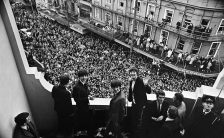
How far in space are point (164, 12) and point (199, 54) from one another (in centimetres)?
568

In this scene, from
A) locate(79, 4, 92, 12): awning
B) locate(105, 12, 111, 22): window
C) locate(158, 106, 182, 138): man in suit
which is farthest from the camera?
locate(79, 4, 92, 12): awning

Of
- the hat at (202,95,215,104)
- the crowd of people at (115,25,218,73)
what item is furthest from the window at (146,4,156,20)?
the hat at (202,95,215,104)

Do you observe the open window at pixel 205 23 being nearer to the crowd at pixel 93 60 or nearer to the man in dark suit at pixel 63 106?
the crowd at pixel 93 60

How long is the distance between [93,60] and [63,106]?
1671cm

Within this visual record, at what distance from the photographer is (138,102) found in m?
4.72

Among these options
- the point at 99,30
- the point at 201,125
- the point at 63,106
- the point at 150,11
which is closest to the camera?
the point at 63,106

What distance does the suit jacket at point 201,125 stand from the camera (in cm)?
441

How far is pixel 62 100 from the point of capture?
4.23 m

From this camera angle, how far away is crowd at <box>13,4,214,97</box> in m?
17.3

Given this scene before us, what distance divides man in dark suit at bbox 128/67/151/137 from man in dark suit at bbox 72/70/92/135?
106cm

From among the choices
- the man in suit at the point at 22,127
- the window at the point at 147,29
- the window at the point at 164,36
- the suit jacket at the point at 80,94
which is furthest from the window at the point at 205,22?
the man in suit at the point at 22,127

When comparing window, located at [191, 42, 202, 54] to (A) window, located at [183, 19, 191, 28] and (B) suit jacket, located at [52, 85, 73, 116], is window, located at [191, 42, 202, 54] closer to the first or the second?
(A) window, located at [183, 19, 191, 28]

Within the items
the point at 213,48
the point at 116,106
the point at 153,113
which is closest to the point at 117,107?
the point at 116,106

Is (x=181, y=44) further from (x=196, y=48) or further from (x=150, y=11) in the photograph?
(x=150, y=11)
